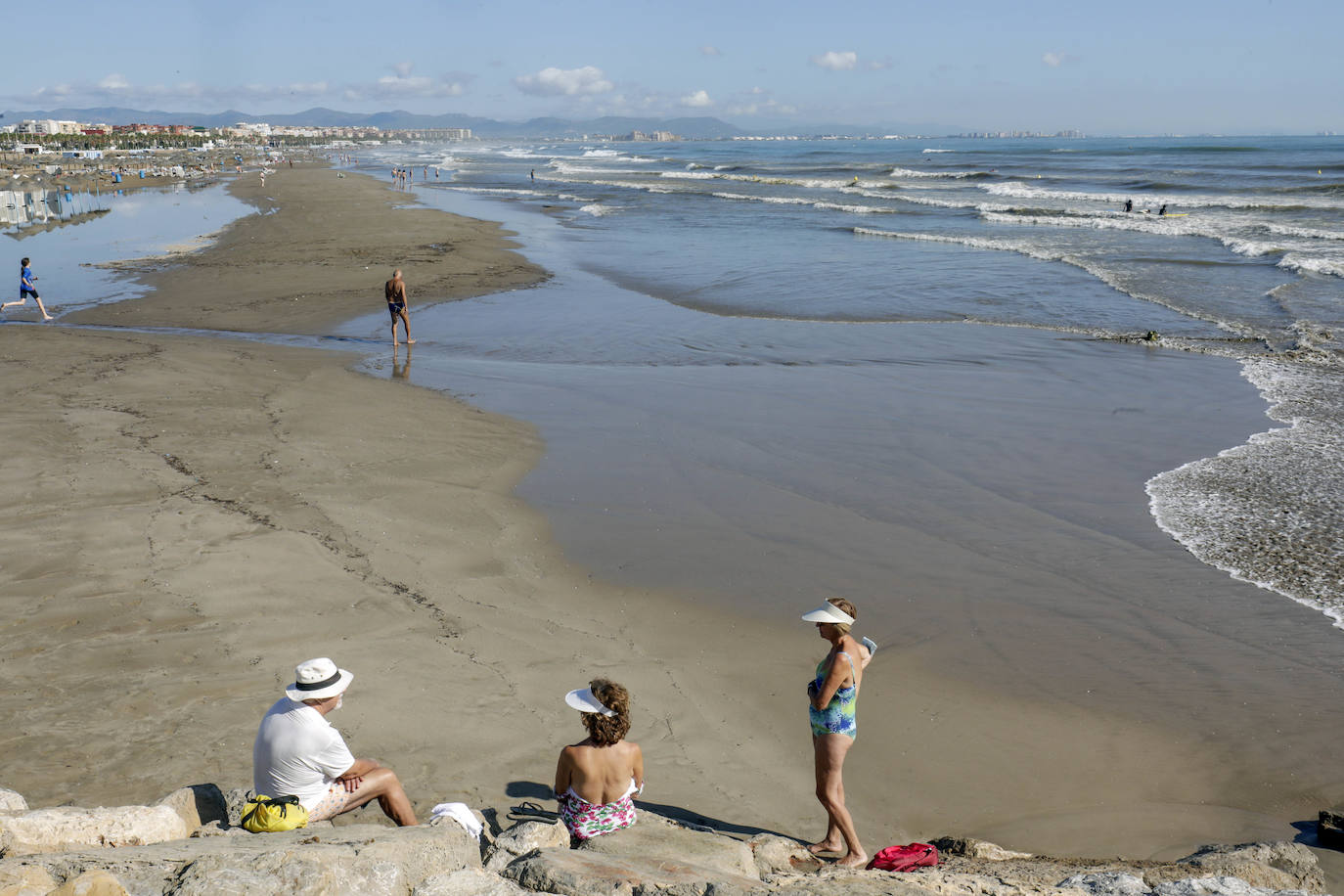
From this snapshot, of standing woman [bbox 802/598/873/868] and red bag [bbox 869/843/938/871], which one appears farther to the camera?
standing woman [bbox 802/598/873/868]

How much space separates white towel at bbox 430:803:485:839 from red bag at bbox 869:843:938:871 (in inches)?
75.1

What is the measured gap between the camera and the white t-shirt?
14.3 feet

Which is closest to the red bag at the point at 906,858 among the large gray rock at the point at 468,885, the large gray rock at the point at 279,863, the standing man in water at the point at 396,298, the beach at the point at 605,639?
the beach at the point at 605,639

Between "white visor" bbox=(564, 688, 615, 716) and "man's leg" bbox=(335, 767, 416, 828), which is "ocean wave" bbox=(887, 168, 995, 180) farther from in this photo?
"man's leg" bbox=(335, 767, 416, 828)

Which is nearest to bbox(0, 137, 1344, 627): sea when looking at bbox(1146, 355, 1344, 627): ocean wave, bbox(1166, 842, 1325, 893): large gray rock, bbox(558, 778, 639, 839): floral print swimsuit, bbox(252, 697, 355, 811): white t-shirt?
bbox(1146, 355, 1344, 627): ocean wave

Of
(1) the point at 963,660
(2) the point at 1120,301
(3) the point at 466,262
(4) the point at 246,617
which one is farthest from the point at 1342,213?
(4) the point at 246,617

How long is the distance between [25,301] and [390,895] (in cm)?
2113

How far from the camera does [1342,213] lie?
37.2 meters

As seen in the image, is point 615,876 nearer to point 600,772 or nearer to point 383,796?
point 600,772

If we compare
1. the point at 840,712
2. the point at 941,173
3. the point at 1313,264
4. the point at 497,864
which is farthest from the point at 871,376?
the point at 941,173

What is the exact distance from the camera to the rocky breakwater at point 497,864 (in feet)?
10.2

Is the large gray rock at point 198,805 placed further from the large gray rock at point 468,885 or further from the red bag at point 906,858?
the red bag at point 906,858

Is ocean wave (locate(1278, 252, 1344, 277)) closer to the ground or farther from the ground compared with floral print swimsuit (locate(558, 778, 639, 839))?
farther from the ground

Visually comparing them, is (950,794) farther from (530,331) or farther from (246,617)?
(530,331)
